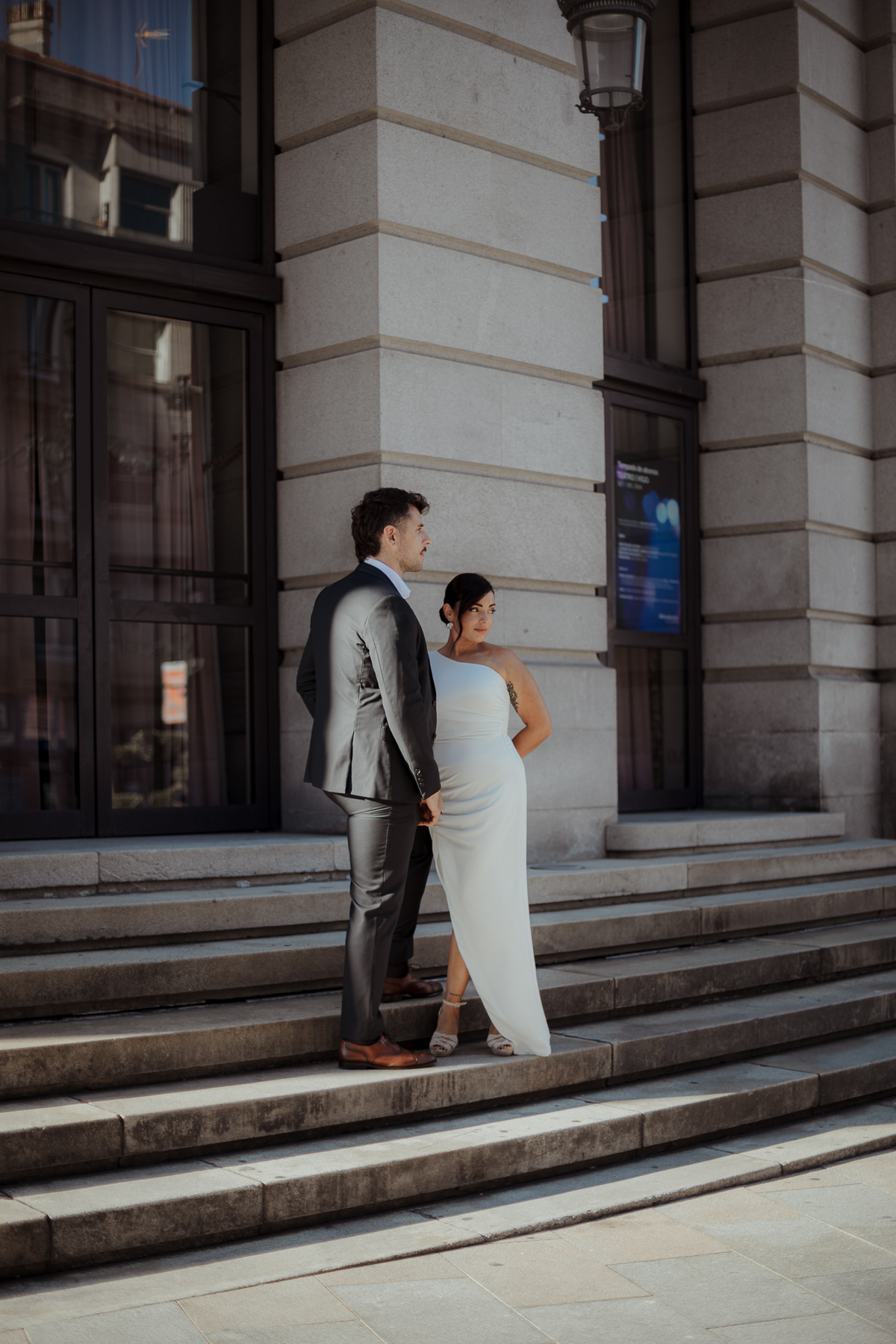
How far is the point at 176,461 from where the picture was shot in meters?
8.14

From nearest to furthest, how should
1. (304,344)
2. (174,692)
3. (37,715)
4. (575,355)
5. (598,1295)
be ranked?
(598,1295) → (37,715) → (174,692) → (304,344) → (575,355)

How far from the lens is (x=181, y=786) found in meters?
7.99

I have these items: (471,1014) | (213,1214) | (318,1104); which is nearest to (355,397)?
(471,1014)

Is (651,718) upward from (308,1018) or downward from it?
upward

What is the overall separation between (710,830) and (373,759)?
4.40m

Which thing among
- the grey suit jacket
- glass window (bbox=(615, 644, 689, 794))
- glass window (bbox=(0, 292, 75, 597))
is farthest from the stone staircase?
glass window (bbox=(615, 644, 689, 794))

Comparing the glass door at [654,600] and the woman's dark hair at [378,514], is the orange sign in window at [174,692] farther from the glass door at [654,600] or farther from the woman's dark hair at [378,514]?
the glass door at [654,600]

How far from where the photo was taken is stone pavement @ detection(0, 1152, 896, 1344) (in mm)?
3705

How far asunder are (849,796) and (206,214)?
606 centimetres

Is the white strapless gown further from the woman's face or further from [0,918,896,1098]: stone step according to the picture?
[0,918,896,1098]: stone step

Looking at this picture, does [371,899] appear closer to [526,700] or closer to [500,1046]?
[500,1046]

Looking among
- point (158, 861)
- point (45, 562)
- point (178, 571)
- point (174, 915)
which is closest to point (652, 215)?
point (178, 571)

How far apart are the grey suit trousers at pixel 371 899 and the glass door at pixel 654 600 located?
5.03 meters

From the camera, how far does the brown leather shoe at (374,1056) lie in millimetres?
5199
